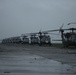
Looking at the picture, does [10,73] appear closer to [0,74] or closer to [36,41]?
[0,74]

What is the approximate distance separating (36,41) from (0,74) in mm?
97105

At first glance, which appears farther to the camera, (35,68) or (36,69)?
(35,68)

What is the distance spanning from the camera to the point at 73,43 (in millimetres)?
56938

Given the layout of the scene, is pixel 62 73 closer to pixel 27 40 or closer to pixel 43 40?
pixel 43 40

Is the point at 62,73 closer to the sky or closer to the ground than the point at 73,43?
closer to the sky

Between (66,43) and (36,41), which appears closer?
(66,43)

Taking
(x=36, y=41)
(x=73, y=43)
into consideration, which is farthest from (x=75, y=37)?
(x=36, y=41)

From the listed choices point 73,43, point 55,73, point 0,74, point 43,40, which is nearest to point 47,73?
point 55,73

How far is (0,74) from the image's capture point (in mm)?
10398

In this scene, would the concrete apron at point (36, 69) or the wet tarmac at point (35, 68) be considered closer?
the concrete apron at point (36, 69)

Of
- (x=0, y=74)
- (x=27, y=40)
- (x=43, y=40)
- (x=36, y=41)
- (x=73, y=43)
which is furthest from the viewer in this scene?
(x=27, y=40)

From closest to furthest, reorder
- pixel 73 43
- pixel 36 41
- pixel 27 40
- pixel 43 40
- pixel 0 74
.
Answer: pixel 0 74, pixel 73 43, pixel 43 40, pixel 36 41, pixel 27 40

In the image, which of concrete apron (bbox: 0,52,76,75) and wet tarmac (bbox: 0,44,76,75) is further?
wet tarmac (bbox: 0,44,76,75)

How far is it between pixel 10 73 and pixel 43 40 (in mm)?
80934
